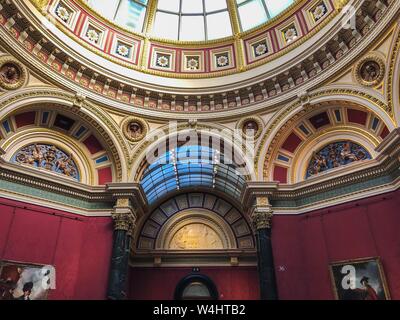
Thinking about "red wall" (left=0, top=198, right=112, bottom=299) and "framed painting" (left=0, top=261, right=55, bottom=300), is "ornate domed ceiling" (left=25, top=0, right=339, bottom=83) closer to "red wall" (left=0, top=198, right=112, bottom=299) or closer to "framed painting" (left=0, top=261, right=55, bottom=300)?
"red wall" (left=0, top=198, right=112, bottom=299)

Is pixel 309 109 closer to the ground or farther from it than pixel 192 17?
closer to the ground

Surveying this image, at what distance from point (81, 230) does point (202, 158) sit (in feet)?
26.6

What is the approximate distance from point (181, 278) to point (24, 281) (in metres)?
9.62

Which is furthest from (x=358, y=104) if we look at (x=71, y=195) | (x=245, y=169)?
(x=71, y=195)

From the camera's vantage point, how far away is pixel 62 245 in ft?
37.0

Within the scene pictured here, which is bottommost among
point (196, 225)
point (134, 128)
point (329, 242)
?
point (329, 242)

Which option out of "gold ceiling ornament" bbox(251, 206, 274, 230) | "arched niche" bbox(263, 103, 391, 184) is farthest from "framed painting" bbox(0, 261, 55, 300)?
"arched niche" bbox(263, 103, 391, 184)

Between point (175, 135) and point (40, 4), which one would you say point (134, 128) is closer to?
point (175, 135)

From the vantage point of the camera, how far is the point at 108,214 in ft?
40.8

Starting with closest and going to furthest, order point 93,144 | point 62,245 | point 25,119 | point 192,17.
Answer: point 62,245, point 25,119, point 93,144, point 192,17

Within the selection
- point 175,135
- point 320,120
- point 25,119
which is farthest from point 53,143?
point 320,120

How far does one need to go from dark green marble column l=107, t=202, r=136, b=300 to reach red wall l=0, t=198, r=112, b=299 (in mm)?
326

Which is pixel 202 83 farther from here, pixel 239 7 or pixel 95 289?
pixel 95 289
